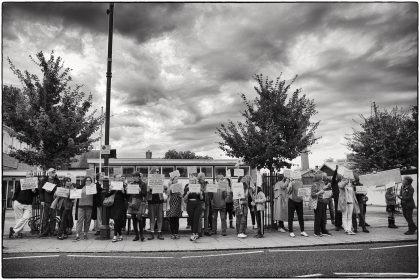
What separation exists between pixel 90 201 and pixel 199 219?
306 centimetres

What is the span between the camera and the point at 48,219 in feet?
37.7

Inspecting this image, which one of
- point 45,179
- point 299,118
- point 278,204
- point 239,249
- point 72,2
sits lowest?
point 239,249

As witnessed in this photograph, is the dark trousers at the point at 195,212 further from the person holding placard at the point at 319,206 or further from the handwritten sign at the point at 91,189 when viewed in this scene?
the person holding placard at the point at 319,206

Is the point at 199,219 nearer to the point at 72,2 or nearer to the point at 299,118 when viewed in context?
the point at 299,118

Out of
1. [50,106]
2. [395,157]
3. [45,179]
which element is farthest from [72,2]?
[395,157]

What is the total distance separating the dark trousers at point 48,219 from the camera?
11.4 meters

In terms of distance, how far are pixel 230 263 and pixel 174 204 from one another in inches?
162

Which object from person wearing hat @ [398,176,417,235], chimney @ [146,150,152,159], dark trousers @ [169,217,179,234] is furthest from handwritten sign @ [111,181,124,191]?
chimney @ [146,150,152,159]

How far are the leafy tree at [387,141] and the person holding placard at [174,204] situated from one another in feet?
46.7

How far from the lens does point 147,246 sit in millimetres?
9547

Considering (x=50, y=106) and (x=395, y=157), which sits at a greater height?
(x=50, y=106)

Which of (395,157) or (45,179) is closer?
(45,179)

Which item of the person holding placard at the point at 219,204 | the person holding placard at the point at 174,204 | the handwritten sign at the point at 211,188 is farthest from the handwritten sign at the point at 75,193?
the person holding placard at the point at 219,204

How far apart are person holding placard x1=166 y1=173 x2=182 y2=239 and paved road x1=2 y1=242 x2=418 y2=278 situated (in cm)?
248
